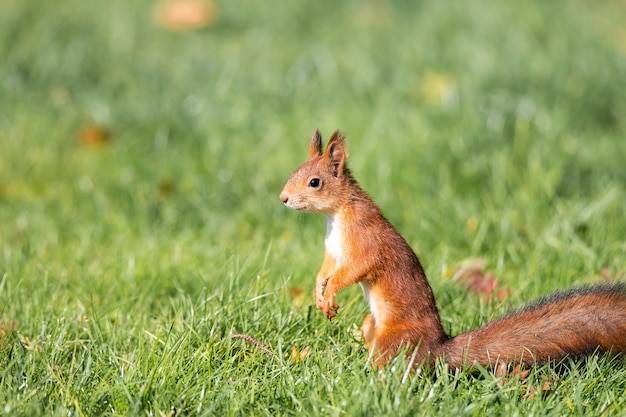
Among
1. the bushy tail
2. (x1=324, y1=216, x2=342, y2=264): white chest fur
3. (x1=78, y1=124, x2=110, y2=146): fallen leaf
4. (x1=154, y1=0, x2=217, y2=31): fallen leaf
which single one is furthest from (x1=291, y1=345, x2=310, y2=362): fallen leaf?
(x1=154, y1=0, x2=217, y2=31): fallen leaf

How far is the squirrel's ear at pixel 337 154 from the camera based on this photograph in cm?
280

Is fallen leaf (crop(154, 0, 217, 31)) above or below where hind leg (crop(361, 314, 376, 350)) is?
above

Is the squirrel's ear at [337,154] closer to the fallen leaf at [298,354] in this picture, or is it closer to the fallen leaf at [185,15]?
the fallen leaf at [298,354]

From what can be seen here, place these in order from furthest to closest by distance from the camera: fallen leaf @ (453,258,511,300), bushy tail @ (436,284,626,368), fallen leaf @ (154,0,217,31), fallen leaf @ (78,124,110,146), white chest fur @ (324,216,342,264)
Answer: fallen leaf @ (154,0,217,31) → fallen leaf @ (78,124,110,146) → fallen leaf @ (453,258,511,300) → white chest fur @ (324,216,342,264) → bushy tail @ (436,284,626,368)

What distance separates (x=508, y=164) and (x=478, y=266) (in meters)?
1.07

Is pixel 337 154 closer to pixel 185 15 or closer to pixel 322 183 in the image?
pixel 322 183

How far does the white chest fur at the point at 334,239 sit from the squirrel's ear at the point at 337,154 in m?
0.14

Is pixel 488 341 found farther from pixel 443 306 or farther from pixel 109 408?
pixel 109 408

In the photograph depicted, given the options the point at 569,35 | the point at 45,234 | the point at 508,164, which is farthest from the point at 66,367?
the point at 569,35

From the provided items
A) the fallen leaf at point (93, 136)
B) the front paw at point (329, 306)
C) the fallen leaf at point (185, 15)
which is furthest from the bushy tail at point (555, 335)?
the fallen leaf at point (185, 15)

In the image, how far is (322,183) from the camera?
110 inches

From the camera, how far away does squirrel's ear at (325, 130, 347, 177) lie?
280 cm

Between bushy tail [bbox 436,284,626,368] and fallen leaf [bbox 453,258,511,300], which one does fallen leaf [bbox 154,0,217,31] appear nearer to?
fallen leaf [bbox 453,258,511,300]

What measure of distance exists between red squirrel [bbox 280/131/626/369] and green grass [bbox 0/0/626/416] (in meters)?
0.08
